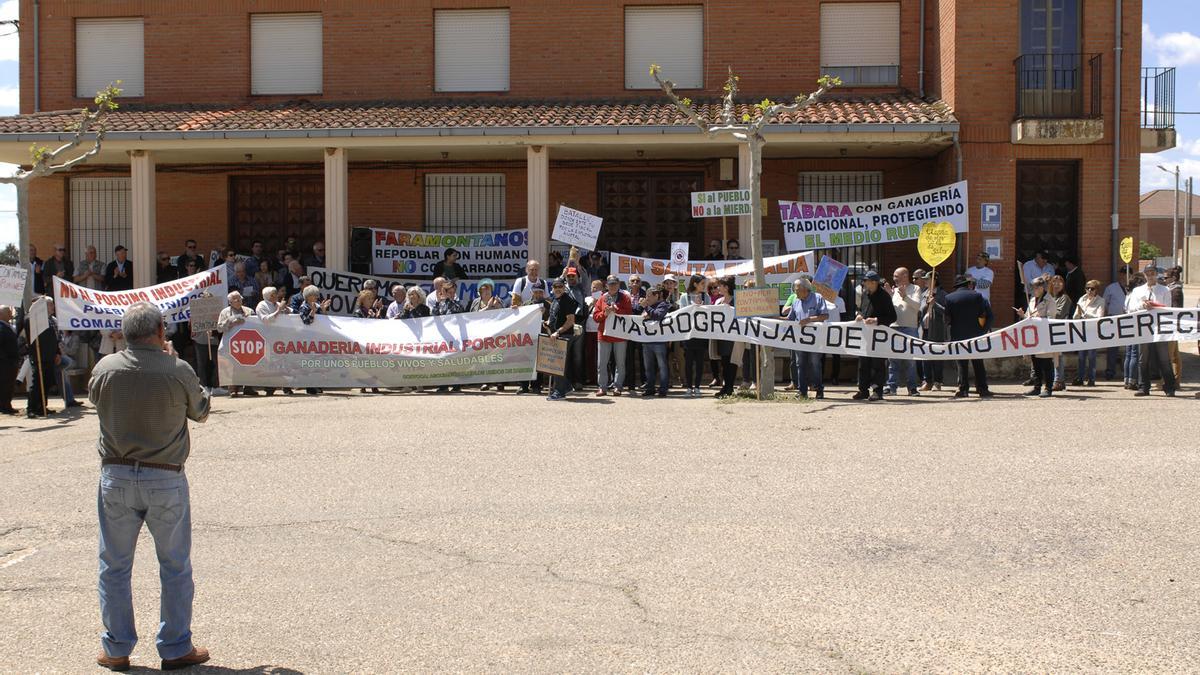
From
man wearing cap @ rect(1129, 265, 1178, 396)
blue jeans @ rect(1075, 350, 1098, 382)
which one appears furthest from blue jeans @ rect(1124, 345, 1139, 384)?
blue jeans @ rect(1075, 350, 1098, 382)

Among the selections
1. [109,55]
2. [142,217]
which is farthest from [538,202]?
[109,55]

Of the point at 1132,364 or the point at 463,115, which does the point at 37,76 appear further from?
the point at 1132,364

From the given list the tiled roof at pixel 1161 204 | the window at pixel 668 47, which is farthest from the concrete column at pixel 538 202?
the tiled roof at pixel 1161 204

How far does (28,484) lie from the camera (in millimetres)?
10547

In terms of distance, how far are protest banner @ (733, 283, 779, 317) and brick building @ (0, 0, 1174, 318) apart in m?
4.37

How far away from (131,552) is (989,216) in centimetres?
1769

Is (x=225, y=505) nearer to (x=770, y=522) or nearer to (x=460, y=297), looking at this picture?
(x=770, y=522)

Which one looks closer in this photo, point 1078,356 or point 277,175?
point 1078,356

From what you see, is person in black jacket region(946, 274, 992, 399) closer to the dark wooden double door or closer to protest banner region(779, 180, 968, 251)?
protest banner region(779, 180, 968, 251)

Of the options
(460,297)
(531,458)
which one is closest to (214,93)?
(460,297)

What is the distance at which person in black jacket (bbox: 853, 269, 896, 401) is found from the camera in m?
15.9

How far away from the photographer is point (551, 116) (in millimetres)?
21109

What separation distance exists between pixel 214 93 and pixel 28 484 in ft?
49.9

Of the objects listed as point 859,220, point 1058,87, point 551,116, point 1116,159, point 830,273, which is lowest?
point 830,273
